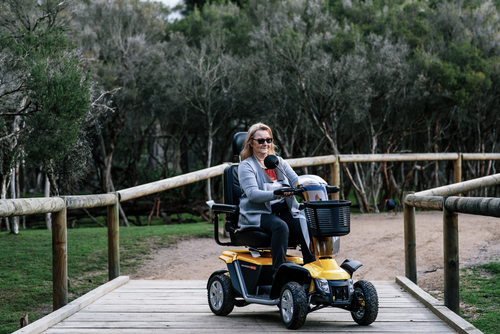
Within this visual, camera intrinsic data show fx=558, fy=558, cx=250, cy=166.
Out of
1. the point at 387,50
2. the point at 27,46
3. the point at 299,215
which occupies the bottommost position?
the point at 299,215

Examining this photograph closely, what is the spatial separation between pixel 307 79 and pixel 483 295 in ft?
35.8

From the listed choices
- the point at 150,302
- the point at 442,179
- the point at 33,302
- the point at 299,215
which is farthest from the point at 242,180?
the point at 442,179

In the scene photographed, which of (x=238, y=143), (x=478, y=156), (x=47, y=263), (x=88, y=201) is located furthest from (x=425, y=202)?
(x=478, y=156)

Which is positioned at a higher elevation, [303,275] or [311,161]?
[311,161]

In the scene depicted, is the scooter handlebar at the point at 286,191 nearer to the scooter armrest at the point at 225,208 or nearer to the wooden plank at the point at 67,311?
the scooter armrest at the point at 225,208

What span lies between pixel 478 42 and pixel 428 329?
1360 centimetres

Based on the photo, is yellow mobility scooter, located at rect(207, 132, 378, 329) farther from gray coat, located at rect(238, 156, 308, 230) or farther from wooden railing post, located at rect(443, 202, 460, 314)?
wooden railing post, located at rect(443, 202, 460, 314)

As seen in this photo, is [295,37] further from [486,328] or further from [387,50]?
[486,328]

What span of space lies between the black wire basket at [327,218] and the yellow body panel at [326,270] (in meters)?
0.19

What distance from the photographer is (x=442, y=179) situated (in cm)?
1950

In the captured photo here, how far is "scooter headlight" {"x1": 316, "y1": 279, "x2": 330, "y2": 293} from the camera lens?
11.1 feet

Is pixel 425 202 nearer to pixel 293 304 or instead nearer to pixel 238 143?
pixel 238 143

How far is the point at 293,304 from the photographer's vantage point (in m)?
3.40

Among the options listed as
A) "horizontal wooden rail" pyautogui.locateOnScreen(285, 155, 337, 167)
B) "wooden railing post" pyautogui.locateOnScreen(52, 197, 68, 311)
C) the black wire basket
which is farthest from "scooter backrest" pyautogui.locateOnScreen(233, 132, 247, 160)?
"horizontal wooden rail" pyautogui.locateOnScreen(285, 155, 337, 167)
